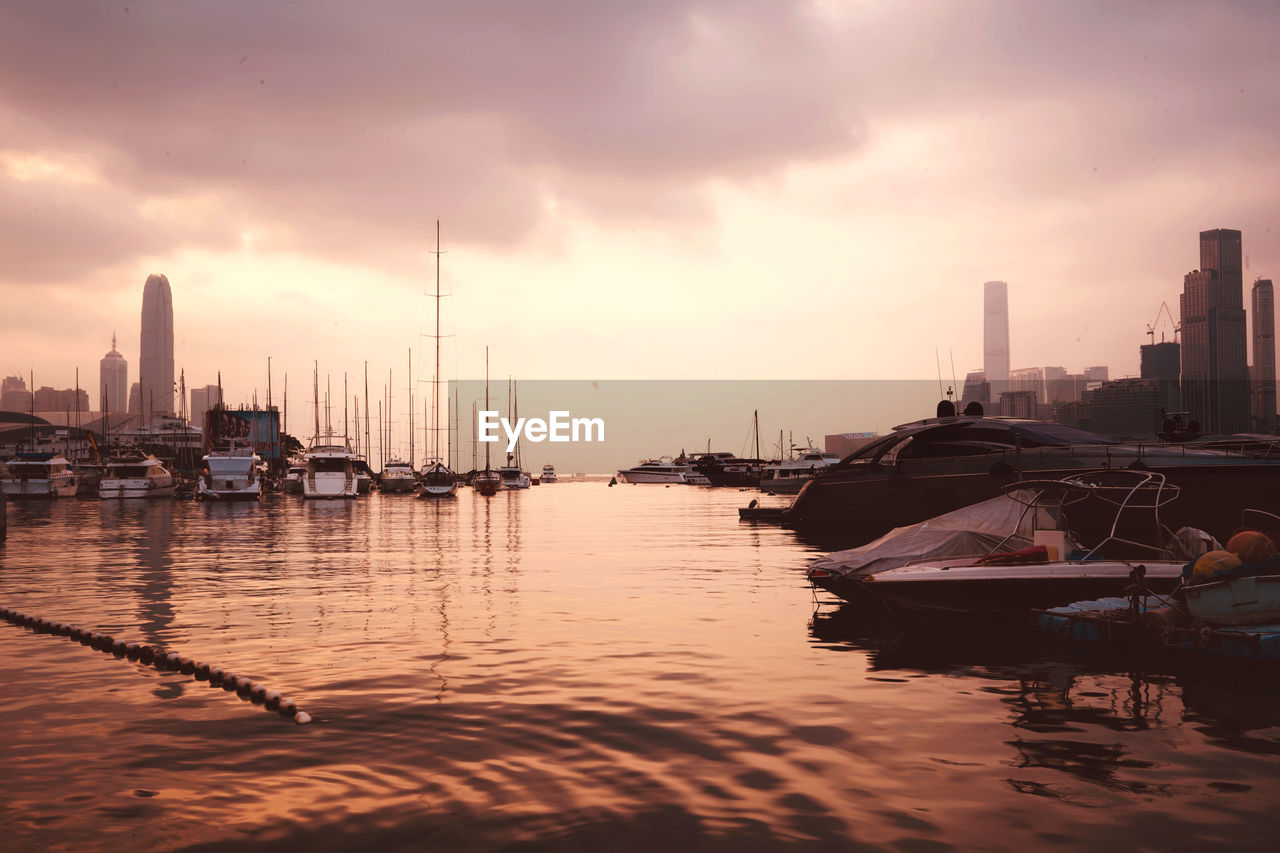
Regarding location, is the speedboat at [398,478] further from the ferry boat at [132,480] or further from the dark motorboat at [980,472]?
the dark motorboat at [980,472]

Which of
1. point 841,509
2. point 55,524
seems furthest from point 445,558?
point 55,524

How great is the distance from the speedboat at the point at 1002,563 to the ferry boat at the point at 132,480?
87.4 meters

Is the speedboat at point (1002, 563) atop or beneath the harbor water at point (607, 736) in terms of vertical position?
atop

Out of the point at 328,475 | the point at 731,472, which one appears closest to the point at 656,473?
the point at 731,472

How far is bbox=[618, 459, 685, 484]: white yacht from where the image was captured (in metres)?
178

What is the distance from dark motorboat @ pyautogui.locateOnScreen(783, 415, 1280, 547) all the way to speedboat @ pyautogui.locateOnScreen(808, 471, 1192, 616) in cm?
253

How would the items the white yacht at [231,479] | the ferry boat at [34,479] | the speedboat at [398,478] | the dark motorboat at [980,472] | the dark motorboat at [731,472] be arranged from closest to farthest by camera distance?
1. the dark motorboat at [980,472]
2. the white yacht at [231,479]
3. the ferry boat at [34,479]
4. the speedboat at [398,478]
5. the dark motorboat at [731,472]

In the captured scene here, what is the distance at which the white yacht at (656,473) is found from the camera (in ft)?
582

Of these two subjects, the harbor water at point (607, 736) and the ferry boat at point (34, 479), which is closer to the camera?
the harbor water at point (607, 736)

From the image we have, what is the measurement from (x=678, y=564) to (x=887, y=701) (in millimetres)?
18160

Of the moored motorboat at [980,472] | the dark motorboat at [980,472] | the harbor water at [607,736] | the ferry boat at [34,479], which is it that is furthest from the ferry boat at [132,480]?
the harbor water at [607,736]

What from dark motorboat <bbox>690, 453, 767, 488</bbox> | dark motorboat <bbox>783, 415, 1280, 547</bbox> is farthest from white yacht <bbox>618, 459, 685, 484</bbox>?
dark motorboat <bbox>783, 415, 1280, 547</bbox>

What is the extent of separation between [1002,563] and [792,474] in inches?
3549

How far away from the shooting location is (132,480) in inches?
3610
